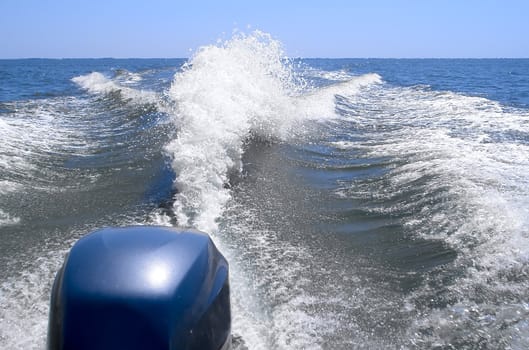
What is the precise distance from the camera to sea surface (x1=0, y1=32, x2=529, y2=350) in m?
2.83

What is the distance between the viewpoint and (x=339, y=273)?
3465 millimetres

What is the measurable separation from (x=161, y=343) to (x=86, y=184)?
178 inches

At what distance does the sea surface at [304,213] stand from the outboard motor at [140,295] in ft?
2.91

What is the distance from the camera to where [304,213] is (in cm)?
474

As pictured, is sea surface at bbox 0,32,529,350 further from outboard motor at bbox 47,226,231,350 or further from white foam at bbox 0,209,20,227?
outboard motor at bbox 47,226,231,350

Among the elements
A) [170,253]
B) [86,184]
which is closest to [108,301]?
[170,253]

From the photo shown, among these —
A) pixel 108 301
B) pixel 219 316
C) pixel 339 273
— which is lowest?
pixel 339 273

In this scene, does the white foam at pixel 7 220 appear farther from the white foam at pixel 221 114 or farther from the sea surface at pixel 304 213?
the white foam at pixel 221 114

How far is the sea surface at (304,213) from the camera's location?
2832 mm

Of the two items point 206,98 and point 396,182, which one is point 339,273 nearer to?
point 396,182

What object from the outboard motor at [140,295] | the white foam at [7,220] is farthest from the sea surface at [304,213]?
the outboard motor at [140,295]

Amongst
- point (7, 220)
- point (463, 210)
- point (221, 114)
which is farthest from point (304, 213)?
point (221, 114)

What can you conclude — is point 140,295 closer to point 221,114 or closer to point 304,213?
point 304,213

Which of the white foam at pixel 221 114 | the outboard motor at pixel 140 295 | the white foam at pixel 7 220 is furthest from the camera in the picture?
the white foam at pixel 221 114
